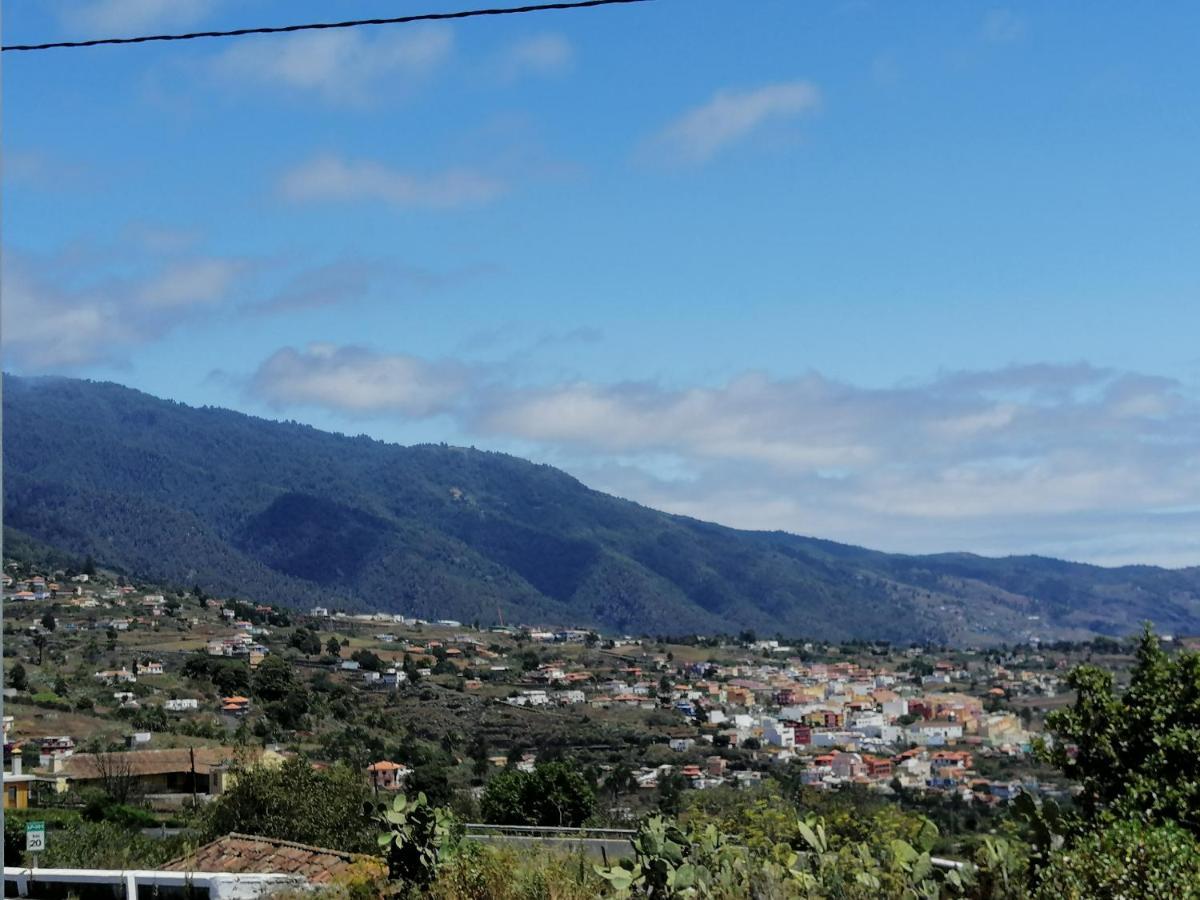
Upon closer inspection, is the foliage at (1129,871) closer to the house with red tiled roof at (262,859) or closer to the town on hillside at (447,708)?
the house with red tiled roof at (262,859)

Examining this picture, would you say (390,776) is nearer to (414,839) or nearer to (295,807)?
(295,807)

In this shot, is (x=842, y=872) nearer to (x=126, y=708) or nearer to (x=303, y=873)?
(x=303, y=873)

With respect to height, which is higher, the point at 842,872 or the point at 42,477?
the point at 42,477

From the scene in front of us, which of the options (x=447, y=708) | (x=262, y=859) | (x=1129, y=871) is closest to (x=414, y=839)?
(x=1129, y=871)

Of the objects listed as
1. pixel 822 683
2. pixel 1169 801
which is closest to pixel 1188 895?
pixel 1169 801

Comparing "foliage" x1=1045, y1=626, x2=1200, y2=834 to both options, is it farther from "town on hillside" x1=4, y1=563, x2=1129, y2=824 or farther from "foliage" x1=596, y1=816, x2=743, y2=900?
"town on hillside" x1=4, y1=563, x2=1129, y2=824

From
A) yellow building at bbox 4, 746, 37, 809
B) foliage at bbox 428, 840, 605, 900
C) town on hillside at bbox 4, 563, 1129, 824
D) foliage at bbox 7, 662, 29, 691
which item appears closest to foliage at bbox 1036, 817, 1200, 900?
foliage at bbox 428, 840, 605, 900
